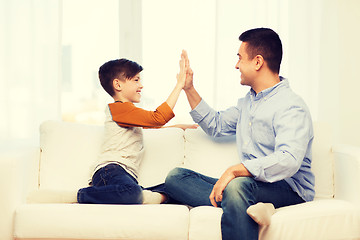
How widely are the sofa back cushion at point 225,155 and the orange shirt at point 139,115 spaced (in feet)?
0.99

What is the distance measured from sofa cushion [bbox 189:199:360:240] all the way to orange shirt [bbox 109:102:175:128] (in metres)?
0.52

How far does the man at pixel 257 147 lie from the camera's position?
1862 millimetres

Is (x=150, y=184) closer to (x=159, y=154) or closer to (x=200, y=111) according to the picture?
(x=159, y=154)

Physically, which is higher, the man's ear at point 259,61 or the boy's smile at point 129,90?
the man's ear at point 259,61

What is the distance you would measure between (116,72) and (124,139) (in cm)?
36

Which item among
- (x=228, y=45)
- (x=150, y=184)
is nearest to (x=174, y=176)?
(x=150, y=184)

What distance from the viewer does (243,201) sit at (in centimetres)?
182

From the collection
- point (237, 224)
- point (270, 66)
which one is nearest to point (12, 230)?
point (237, 224)

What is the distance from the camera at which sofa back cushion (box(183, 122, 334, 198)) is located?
2.37 metres

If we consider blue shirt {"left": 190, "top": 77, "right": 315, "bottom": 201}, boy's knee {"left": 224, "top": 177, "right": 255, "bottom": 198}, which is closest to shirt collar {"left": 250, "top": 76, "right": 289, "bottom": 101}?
blue shirt {"left": 190, "top": 77, "right": 315, "bottom": 201}

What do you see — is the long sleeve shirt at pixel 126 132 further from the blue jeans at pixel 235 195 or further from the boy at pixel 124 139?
the blue jeans at pixel 235 195

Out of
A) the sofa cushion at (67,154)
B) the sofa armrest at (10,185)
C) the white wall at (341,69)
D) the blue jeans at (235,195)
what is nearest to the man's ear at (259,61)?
the blue jeans at (235,195)

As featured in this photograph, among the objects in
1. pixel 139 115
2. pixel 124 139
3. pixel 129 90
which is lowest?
pixel 124 139

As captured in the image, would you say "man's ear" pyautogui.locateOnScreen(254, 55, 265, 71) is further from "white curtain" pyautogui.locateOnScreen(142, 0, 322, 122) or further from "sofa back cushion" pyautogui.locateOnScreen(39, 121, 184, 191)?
"white curtain" pyautogui.locateOnScreen(142, 0, 322, 122)
